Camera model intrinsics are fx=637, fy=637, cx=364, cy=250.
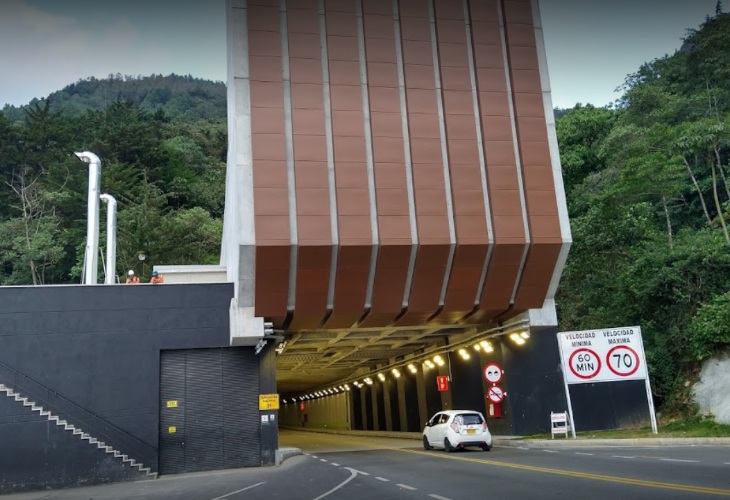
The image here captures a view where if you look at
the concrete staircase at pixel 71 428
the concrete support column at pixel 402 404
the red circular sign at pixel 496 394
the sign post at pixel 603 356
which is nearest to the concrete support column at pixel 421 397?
the concrete support column at pixel 402 404

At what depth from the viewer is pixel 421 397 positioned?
4097cm

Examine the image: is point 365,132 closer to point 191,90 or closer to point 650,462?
point 650,462

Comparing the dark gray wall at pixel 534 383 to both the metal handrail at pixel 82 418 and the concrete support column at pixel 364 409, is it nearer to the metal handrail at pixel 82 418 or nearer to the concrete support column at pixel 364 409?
the metal handrail at pixel 82 418

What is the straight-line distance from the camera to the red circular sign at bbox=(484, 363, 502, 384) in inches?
1145

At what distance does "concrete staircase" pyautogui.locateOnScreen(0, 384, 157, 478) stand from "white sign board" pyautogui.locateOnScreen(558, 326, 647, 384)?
17.1 meters

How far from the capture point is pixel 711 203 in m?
46.6

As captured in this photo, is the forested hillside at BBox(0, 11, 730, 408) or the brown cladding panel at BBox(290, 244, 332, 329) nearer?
the brown cladding panel at BBox(290, 244, 332, 329)

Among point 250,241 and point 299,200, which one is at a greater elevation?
point 299,200

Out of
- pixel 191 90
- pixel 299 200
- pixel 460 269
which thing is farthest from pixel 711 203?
pixel 191 90

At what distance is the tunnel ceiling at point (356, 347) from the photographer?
107 ft

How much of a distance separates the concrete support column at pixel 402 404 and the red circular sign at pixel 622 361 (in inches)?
796

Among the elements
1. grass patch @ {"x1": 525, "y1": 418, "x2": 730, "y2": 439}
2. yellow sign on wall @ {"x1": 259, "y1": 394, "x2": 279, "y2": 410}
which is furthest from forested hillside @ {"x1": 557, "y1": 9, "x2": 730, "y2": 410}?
yellow sign on wall @ {"x1": 259, "y1": 394, "x2": 279, "y2": 410}

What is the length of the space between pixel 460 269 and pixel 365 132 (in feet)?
22.3

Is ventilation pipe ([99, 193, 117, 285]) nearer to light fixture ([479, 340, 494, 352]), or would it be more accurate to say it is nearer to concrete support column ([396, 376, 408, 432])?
light fixture ([479, 340, 494, 352])
